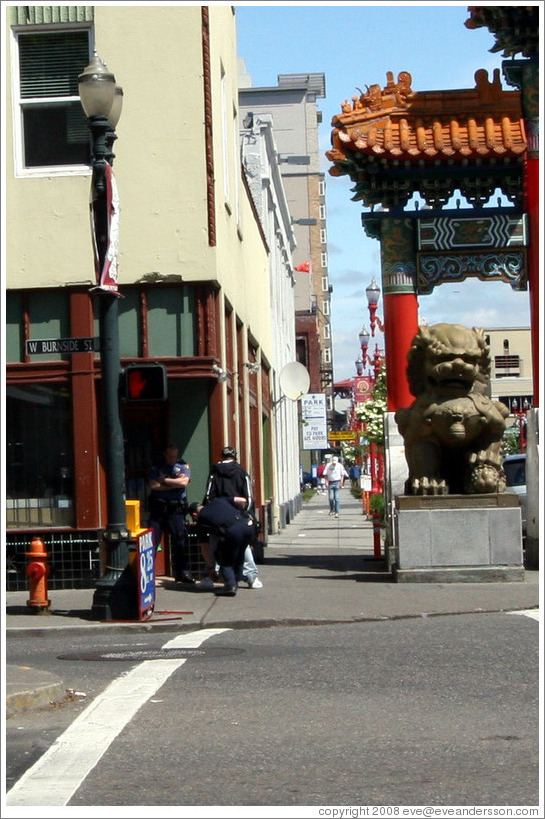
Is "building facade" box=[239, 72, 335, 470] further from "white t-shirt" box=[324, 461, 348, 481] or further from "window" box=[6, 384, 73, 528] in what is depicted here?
"window" box=[6, 384, 73, 528]

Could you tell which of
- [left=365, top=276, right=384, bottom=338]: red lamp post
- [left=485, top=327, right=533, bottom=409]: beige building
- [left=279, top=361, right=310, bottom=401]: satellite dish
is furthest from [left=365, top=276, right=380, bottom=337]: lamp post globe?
[left=485, top=327, right=533, bottom=409]: beige building

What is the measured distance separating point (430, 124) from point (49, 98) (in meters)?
5.36

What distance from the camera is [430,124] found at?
19922 millimetres

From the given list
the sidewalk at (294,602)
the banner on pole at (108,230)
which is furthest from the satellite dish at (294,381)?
Answer: the banner on pole at (108,230)

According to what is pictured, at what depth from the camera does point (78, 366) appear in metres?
18.5

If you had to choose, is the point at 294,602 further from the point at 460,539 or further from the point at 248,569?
the point at 460,539

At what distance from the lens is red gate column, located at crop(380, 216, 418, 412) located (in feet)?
64.8

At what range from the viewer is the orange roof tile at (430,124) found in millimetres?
19406

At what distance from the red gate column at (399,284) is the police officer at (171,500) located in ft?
12.1

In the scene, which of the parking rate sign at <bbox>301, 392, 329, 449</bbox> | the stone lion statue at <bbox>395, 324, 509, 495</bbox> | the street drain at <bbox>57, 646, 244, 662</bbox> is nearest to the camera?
the street drain at <bbox>57, 646, 244, 662</bbox>

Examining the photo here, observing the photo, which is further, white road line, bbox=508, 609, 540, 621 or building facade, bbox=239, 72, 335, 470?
building facade, bbox=239, 72, 335, 470

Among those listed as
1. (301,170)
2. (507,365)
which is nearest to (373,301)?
(301,170)

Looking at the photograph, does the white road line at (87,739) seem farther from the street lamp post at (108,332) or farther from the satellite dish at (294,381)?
the satellite dish at (294,381)

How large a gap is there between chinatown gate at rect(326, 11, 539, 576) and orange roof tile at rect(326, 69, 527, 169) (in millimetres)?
14
